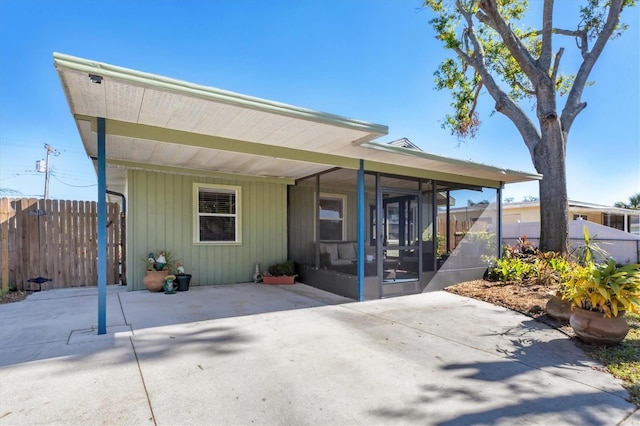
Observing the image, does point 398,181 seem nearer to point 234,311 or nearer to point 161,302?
point 234,311

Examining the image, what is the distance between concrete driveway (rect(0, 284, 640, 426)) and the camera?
2.30 metres

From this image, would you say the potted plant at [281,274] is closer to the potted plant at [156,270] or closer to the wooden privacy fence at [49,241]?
the potted plant at [156,270]

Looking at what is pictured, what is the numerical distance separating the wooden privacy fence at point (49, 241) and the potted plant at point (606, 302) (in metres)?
8.31

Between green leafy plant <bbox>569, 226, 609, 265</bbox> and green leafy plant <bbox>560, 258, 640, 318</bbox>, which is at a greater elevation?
green leafy plant <bbox>569, 226, 609, 265</bbox>

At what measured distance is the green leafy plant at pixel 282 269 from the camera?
25.4ft

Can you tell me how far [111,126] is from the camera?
4035 mm

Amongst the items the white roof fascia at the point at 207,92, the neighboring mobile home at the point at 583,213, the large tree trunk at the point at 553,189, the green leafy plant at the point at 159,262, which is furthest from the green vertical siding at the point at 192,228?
the neighboring mobile home at the point at 583,213

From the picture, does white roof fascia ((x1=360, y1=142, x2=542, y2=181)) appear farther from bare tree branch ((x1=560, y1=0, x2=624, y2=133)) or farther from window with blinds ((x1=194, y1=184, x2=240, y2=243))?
window with blinds ((x1=194, y1=184, x2=240, y2=243))

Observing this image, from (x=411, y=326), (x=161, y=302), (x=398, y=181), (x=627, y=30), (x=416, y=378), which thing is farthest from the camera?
(x=627, y=30)

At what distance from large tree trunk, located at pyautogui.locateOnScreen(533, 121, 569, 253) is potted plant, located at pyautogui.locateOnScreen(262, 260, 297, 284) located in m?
6.17

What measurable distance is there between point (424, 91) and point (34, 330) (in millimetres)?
14003

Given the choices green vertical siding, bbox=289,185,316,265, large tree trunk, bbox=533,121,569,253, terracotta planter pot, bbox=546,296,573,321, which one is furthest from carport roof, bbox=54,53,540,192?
terracotta planter pot, bbox=546,296,573,321

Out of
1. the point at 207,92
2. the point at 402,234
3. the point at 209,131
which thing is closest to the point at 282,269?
the point at 402,234

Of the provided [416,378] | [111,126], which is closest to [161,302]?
[111,126]
